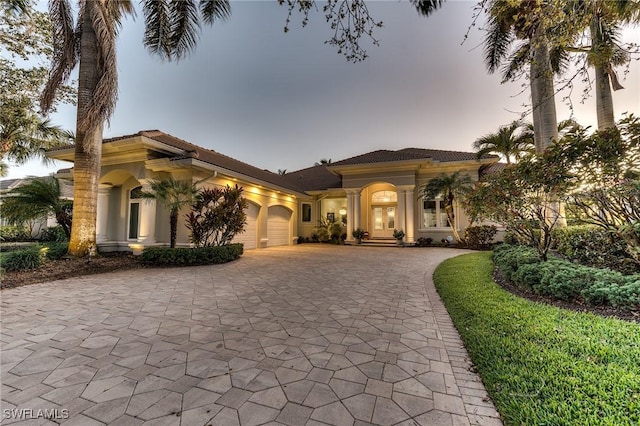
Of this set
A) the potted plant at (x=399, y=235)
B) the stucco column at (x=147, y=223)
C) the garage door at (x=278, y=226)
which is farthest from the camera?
the potted plant at (x=399, y=235)

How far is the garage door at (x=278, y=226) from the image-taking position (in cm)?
1579

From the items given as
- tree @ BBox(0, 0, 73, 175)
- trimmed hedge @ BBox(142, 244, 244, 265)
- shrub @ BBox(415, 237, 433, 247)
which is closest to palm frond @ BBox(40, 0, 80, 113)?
tree @ BBox(0, 0, 73, 175)

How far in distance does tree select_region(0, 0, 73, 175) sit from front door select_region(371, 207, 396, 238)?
62.2 ft

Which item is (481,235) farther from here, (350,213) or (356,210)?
(350,213)

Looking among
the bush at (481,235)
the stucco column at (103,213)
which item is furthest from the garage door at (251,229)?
the bush at (481,235)

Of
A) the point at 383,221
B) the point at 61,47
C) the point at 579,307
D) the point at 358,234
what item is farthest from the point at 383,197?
the point at 61,47

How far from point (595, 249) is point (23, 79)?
22.8m

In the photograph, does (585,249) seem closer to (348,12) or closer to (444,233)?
(348,12)

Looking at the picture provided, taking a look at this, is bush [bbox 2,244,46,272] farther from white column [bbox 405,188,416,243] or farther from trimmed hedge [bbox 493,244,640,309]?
white column [bbox 405,188,416,243]

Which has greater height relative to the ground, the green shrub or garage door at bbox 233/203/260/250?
garage door at bbox 233/203/260/250

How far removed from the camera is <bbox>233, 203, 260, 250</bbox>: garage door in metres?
13.6

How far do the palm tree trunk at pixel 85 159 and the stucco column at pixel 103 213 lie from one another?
4.32 metres

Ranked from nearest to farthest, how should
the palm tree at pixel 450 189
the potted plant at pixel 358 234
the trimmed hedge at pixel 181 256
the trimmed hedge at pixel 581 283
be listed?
the trimmed hedge at pixel 581 283 < the trimmed hedge at pixel 181 256 < the palm tree at pixel 450 189 < the potted plant at pixel 358 234

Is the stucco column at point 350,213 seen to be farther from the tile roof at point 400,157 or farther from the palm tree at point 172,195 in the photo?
the palm tree at point 172,195
